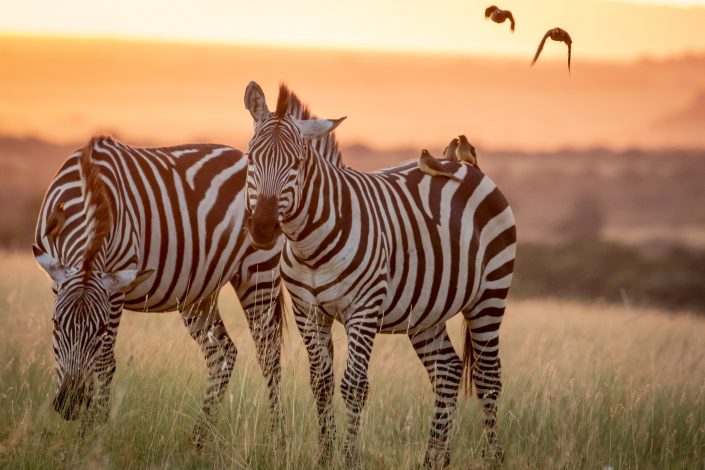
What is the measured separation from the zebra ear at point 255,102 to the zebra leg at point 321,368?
4.53 ft

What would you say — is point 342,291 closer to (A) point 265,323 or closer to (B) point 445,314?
(B) point 445,314

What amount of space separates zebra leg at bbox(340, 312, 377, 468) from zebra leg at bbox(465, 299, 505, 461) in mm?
1482

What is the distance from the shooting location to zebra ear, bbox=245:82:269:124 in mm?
6637

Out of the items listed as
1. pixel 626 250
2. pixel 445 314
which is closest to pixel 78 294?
pixel 445 314

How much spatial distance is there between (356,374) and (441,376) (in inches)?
52.2

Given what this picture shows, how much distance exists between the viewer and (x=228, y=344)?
8789 millimetres

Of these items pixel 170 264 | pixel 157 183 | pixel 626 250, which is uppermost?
pixel 157 183

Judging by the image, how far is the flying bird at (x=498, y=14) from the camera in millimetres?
8133

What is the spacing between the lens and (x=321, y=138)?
7227 millimetres

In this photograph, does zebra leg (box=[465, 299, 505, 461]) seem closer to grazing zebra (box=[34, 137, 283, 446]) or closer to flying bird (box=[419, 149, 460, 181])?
flying bird (box=[419, 149, 460, 181])

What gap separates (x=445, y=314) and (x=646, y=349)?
6.03 m

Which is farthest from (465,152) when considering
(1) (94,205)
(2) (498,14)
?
(1) (94,205)

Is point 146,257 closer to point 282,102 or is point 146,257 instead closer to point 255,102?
point 255,102

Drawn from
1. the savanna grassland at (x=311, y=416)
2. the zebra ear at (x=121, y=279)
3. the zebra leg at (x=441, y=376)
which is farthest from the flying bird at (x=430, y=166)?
the zebra ear at (x=121, y=279)
